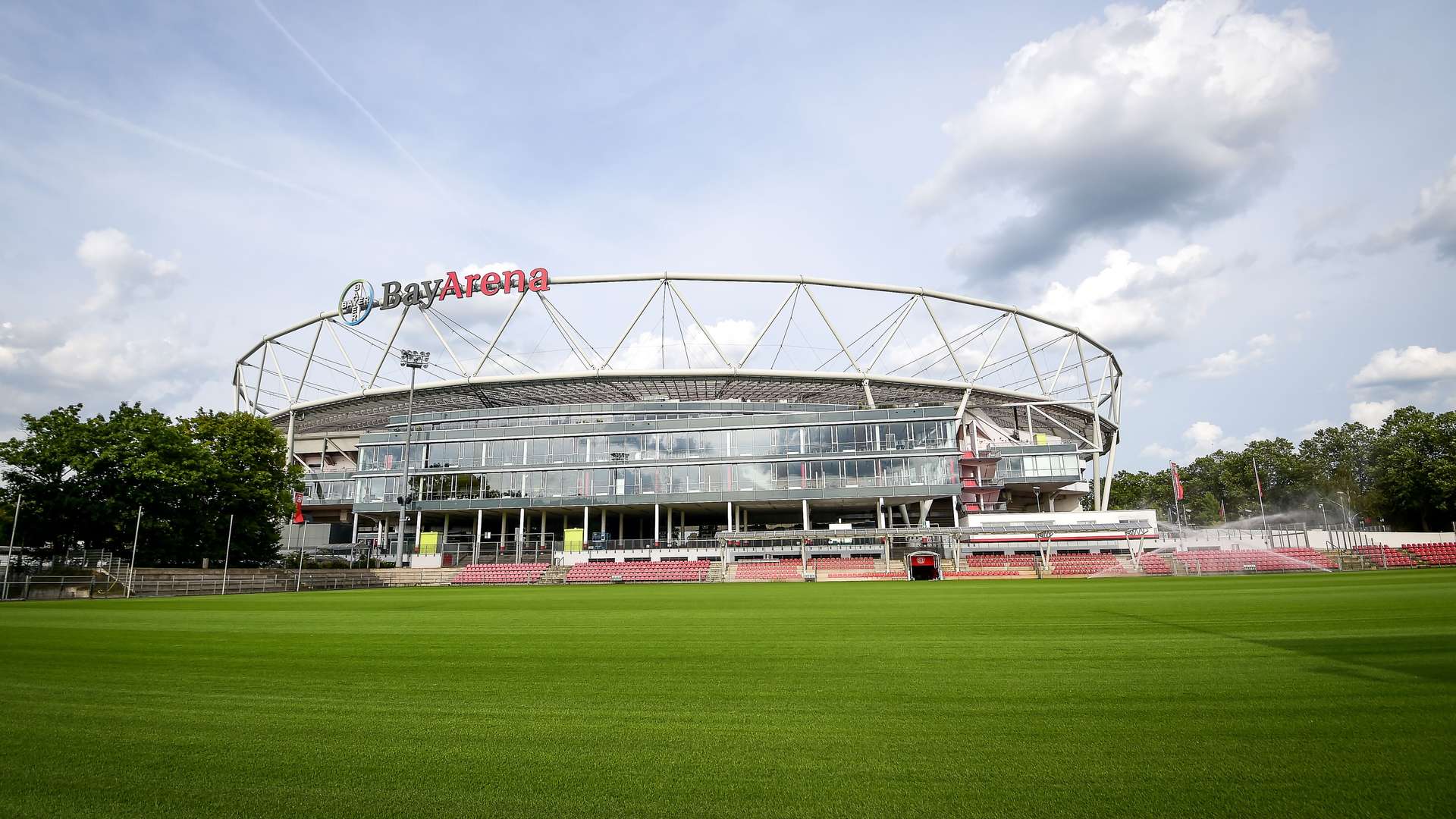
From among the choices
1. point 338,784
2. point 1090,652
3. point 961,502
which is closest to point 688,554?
point 961,502

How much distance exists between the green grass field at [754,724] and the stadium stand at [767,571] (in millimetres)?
42120

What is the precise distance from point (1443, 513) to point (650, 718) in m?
107

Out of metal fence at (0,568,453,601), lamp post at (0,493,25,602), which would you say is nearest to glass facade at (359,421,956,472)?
metal fence at (0,568,453,601)

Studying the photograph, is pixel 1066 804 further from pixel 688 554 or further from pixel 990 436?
pixel 990 436

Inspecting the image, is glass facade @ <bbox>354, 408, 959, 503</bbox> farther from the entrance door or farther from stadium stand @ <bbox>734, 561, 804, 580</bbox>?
the entrance door

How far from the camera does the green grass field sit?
4.11 meters

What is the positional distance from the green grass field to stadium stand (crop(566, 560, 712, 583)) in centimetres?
4185

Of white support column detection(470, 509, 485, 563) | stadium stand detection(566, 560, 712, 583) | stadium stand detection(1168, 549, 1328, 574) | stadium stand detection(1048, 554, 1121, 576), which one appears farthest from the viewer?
white support column detection(470, 509, 485, 563)

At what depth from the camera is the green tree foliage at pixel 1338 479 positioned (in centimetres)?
8206

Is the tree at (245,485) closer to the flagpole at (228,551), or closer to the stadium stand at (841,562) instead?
the flagpole at (228,551)

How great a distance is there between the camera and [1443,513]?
80438mm

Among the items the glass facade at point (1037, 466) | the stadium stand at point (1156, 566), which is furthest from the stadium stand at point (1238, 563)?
the glass facade at point (1037, 466)

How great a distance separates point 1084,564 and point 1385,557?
19.0 m

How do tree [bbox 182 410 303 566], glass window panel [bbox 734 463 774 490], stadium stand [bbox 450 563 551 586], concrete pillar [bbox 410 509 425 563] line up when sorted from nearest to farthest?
tree [bbox 182 410 303 566] < stadium stand [bbox 450 563 551 586] < glass window panel [bbox 734 463 774 490] < concrete pillar [bbox 410 509 425 563]
